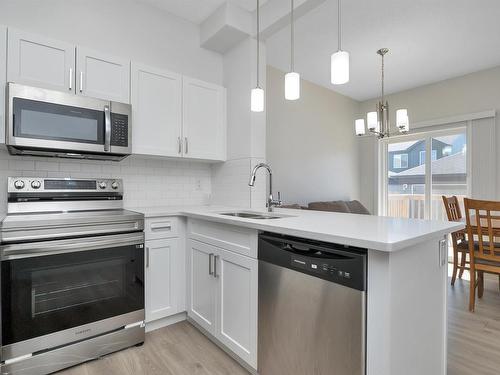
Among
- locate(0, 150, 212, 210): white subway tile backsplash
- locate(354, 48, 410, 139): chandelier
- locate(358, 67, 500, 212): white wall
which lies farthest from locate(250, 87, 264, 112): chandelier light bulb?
locate(358, 67, 500, 212): white wall

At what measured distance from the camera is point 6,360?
1579mm

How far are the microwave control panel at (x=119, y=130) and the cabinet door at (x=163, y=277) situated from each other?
814mm

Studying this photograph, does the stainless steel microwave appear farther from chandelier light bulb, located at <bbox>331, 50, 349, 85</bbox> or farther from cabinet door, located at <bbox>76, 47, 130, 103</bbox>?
chandelier light bulb, located at <bbox>331, 50, 349, 85</bbox>

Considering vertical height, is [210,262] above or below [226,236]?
below

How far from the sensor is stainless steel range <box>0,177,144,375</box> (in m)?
1.60

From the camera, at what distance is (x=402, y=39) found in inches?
128

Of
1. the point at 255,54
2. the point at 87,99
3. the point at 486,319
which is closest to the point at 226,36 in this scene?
the point at 255,54

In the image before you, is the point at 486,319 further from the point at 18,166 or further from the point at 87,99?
the point at 18,166

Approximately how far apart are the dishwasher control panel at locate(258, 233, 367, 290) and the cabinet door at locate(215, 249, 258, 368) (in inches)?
7.2

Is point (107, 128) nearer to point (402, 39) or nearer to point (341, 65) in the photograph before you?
point (341, 65)

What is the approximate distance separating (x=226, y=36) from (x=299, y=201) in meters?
2.50

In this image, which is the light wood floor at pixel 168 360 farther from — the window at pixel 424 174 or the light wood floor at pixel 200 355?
the window at pixel 424 174

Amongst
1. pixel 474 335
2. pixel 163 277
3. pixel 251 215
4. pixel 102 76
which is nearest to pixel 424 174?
pixel 474 335

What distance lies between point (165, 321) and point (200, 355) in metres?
0.55
